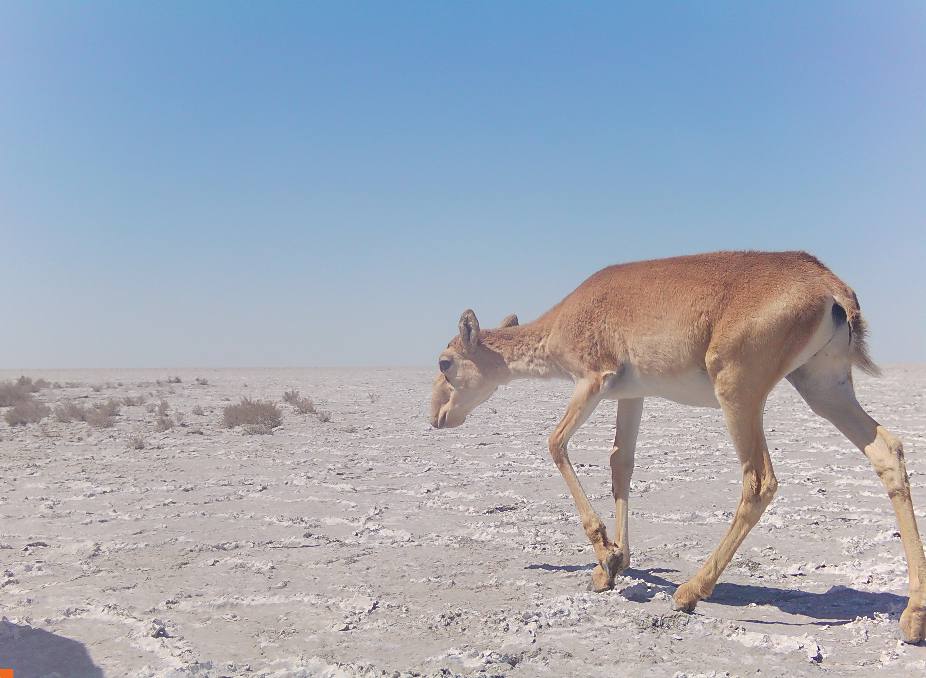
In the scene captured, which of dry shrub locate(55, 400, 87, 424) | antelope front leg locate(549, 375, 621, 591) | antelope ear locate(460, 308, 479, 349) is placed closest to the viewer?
antelope front leg locate(549, 375, 621, 591)

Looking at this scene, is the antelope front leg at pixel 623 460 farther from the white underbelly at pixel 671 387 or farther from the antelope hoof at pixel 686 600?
the antelope hoof at pixel 686 600

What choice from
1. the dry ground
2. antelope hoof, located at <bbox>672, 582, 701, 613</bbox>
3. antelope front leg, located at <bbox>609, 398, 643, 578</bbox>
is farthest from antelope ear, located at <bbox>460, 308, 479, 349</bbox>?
antelope hoof, located at <bbox>672, 582, 701, 613</bbox>

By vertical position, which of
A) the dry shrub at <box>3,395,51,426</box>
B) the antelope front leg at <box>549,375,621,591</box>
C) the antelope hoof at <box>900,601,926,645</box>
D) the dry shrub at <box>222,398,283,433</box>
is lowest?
the dry shrub at <box>3,395,51,426</box>

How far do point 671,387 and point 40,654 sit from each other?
462 cm

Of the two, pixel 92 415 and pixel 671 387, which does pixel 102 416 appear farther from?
pixel 671 387

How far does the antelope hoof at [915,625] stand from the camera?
14.4 feet

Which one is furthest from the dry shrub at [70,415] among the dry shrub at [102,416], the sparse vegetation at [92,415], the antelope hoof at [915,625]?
the antelope hoof at [915,625]

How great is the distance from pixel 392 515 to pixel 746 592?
4.27m

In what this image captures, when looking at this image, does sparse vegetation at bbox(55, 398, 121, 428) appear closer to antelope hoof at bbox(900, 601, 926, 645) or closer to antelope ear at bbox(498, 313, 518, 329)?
antelope ear at bbox(498, 313, 518, 329)

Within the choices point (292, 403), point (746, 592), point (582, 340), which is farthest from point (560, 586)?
point (292, 403)

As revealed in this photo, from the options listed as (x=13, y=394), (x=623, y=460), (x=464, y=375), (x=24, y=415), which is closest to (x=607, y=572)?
(x=623, y=460)

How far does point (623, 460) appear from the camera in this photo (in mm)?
6500

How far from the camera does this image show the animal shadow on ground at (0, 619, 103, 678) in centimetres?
423

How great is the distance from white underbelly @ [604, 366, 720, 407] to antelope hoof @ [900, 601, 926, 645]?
68.7 inches
